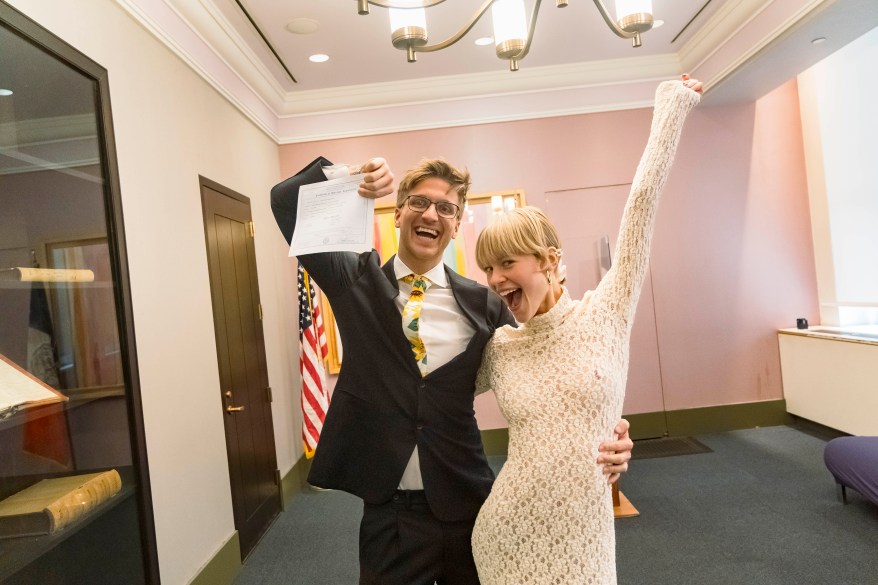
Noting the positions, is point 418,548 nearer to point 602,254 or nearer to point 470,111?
point 602,254

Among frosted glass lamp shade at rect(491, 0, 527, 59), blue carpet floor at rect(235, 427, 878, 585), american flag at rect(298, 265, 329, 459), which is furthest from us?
american flag at rect(298, 265, 329, 459)

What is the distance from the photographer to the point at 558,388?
47.8 inches

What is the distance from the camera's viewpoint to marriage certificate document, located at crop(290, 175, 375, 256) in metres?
1.36

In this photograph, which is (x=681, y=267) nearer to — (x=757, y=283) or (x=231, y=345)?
(x=757, y=283)

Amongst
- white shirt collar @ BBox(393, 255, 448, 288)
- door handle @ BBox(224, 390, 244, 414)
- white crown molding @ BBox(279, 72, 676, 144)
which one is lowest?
door handle @ BBox(224, 390, 244, 414)

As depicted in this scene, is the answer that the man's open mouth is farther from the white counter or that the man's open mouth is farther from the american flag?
the white counter

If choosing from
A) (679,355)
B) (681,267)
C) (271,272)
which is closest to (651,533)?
(679,355)

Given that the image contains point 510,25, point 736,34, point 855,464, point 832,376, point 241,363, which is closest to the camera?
point 510,25

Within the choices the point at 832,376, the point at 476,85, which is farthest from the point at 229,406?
the point at 832,376

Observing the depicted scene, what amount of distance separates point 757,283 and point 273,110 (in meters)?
4.47

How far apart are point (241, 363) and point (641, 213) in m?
2.96

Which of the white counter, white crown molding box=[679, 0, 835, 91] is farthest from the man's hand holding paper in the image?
the white counter

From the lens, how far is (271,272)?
4.46m

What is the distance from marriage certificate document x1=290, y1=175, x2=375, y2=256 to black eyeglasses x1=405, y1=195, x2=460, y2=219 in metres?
0.13
